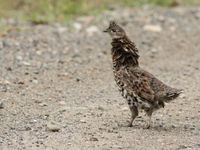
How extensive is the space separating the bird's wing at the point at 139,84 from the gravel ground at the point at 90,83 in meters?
0.48

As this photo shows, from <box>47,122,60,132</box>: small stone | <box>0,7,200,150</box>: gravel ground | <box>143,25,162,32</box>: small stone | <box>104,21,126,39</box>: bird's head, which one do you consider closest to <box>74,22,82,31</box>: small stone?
<box>0,7,200,150</box>: gravel ground

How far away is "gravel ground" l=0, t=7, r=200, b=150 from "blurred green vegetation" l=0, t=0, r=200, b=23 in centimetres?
41

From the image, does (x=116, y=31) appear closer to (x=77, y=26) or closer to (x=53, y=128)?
(x=53, y=128)

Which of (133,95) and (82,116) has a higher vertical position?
(133,95)

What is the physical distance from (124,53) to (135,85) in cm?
58

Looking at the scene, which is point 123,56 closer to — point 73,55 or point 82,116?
point 82,116

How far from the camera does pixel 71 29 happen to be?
11.9 m

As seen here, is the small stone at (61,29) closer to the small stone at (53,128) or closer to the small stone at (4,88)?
the small stone at (4,88)

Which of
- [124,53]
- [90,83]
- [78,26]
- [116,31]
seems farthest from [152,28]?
[124,53]

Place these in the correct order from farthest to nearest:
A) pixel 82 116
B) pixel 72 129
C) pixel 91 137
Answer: pixel 82 116 < pixel 72 129 < pixel 91 137

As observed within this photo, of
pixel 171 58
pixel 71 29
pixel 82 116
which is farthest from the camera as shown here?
pixel 71 29

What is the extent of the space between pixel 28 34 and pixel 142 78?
201 inches

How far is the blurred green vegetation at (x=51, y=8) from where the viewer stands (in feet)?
41.4

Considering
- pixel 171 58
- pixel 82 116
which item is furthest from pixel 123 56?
pixel 171 58
